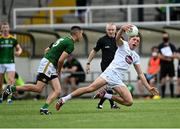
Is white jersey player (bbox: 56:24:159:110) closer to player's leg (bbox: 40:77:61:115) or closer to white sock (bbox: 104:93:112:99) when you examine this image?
player's leg (bbox: 40:77:61:115)

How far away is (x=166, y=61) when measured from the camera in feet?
110

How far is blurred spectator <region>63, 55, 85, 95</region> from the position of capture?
3350 cm

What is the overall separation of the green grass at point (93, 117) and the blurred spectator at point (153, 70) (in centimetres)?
911

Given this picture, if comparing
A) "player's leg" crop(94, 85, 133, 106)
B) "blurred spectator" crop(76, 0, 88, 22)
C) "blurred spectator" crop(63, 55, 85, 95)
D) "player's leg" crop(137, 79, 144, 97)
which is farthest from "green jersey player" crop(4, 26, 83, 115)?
"blurred spectator" crop(76, 0, 88, 22)

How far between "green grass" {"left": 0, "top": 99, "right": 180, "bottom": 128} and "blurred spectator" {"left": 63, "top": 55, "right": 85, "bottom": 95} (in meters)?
9.28

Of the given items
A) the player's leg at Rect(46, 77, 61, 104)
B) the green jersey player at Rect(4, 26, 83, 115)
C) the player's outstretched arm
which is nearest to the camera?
the player's outstretched arm

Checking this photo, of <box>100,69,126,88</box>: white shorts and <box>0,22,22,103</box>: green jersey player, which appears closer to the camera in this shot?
<box>100,69,126,88</box>: white shorts

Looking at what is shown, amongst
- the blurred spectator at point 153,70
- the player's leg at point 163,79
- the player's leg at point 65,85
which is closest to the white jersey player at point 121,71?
the player's leg at point 163,79

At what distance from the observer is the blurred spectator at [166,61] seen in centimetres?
3328

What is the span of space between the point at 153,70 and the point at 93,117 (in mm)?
14425

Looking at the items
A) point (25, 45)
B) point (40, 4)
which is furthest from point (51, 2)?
point (25, 45)

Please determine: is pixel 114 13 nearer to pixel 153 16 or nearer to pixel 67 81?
pixel 153 16

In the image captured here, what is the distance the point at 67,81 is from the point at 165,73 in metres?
3.75

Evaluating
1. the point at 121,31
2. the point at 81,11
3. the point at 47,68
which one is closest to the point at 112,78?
the point at 121,31
